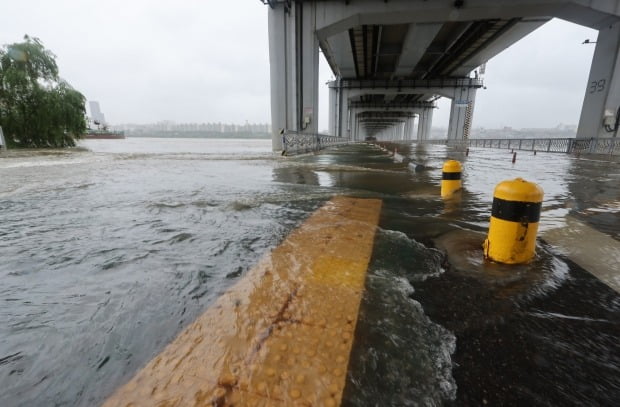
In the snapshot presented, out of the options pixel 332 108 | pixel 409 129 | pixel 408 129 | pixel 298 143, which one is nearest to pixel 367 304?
pixel 298 143

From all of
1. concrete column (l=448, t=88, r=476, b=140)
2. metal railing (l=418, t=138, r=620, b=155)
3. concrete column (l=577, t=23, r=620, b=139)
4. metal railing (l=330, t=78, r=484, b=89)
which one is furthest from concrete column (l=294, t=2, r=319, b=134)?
concrete column (l=448, t=88, r=476, b=140)

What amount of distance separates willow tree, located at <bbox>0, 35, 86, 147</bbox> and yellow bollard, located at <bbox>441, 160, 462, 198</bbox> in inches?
1079

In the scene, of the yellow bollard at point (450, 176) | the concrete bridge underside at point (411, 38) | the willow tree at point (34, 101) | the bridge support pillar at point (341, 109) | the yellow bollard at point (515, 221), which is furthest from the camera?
the bridge support pillar at point (341, 109)

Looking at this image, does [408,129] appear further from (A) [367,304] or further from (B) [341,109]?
(A) [367,304]

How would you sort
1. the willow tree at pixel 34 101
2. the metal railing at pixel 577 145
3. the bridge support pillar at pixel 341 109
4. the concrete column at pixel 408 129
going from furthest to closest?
the concrete column at pixel 408 129 → the bridge support pillar at pixel 341 109 → the willow tree at pixel 34 101 → the metal railing at pixel 577 145

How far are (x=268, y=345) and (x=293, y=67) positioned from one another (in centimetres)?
1965

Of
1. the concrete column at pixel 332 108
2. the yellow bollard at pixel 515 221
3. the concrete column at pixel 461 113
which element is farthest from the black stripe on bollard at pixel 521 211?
the concrete column at pixel 332 108

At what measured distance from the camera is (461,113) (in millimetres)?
36875

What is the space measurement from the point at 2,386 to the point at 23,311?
0.71 m

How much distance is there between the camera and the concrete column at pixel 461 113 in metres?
35.2

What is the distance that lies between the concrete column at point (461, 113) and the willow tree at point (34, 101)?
128ft

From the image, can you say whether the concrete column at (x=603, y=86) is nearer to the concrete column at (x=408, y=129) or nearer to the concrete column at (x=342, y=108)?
the concrete column at (x=342, y=108)

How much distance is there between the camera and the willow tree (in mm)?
20109

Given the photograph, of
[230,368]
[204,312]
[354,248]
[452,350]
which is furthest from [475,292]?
[204,312]
